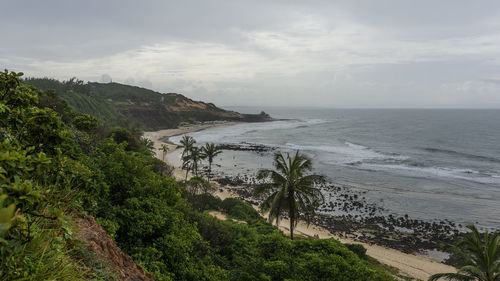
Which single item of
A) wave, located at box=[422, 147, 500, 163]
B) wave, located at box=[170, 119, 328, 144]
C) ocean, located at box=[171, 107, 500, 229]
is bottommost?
ocean, located at box=[171, 107, 500, 229]

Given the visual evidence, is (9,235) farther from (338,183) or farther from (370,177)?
(370,177)

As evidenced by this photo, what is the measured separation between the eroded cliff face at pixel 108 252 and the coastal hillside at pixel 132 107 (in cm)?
6012

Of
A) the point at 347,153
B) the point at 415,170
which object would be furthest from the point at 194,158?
→ the point at 347,153

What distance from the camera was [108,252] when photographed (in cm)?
541

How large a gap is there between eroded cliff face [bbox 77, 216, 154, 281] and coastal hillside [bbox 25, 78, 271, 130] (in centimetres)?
6012

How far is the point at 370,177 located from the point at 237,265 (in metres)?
36.4

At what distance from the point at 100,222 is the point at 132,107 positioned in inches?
4134

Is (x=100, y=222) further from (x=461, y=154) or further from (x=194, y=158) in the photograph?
(x=461, y=154)

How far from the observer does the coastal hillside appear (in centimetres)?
7225

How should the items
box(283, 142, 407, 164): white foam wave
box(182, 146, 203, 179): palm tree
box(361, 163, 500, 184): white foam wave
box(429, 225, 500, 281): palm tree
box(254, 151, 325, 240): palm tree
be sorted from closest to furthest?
box(429, 225, 500, 281): palm tree
box(254, 151, 325, 240): palm tree
box(182, 146, 203, 179): palm tree
box(361, 163, 500, 184): white foam wave
box(283, 142, 407, 164): white foam wave

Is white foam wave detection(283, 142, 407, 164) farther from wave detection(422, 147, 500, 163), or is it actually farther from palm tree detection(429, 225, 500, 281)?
palm tree detection(429, 225, 500, 281)

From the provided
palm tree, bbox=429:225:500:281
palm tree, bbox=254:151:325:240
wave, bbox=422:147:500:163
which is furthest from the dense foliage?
wave, bbox=422:147:500:163

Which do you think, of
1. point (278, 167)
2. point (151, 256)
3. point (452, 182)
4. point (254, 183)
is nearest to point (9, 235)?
point (151, 256)

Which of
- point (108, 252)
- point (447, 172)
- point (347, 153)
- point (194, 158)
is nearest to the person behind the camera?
point (108, 252)
